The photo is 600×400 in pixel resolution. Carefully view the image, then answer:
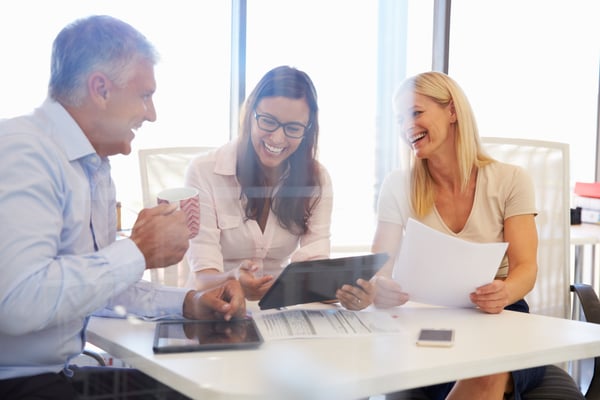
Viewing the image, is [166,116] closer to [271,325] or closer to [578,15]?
[271,325]

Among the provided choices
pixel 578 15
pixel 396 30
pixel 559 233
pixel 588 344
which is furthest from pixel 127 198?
pixel 578 15

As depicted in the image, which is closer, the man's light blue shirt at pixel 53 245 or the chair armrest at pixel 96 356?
the man's light blue shirt at pixel 53 245

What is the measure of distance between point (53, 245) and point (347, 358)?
1.46ft

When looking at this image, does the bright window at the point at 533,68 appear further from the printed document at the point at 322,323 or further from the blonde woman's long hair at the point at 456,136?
the printed document at the point at 322,323

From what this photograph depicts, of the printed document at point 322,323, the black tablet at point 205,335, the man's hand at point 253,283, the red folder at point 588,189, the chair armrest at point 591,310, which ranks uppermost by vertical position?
the red folder at point 588,189

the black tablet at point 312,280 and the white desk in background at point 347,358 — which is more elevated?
the black tablet at point 312,280

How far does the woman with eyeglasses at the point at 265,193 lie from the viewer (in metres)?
1.21

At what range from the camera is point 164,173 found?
1.04m

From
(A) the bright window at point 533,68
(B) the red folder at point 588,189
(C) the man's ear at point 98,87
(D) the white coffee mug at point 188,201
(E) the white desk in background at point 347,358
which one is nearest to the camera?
(E) the white desk in background at point 347,358

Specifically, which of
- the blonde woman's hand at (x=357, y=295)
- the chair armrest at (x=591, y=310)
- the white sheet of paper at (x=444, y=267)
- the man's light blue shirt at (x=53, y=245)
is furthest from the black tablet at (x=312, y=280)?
the chair armrest at (x=591, y=310)

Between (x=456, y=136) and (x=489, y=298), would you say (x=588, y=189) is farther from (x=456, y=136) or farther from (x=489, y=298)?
(x=489, y=298)

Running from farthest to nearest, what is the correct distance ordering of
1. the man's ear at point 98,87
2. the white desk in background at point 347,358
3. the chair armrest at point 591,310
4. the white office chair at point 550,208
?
1. the white office chair at point 550,208
2. the chair armrest at point 591,310
3. the man's ear at point 98,87
4. the white desk in background at point 347,358

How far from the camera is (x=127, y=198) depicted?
1.10 metres

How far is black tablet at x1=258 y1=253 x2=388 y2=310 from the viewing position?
1.16m
